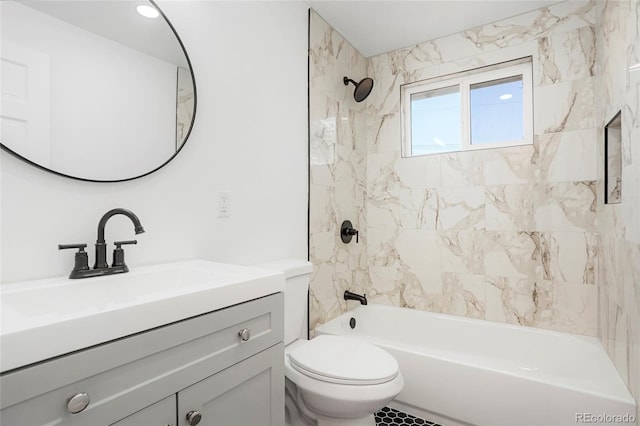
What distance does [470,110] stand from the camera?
99.9 inches

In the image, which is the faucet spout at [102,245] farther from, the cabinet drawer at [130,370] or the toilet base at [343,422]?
the toilet base at [343,422]

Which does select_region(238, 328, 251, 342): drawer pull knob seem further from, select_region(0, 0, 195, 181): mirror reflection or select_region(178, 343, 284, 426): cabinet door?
select_region(0, 0, 195, 181): mirror reflection

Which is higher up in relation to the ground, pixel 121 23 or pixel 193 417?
pixel 121 23

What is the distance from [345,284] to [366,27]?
1.94 meters

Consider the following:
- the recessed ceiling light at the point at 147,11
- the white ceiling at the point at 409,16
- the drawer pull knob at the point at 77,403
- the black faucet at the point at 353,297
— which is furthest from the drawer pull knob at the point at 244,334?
the white ceiling at the point at 409,16

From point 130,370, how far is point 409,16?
2.55m

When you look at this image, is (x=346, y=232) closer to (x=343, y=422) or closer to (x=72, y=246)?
(x=343, y=422)

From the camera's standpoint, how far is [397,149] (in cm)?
275

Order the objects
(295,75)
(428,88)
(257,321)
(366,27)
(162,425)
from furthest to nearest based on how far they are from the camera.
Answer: (428,88) < (366,27) < (295,75) < (257,321) < (162,425)

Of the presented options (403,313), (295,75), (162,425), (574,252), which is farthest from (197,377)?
(574,252)

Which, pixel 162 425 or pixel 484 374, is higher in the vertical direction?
pixel 162 425

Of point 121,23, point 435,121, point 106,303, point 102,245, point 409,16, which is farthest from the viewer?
point 435,121

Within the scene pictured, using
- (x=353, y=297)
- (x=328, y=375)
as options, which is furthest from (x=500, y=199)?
(x=328, y=375)

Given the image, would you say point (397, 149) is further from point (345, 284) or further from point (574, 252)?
point (574, 252)
